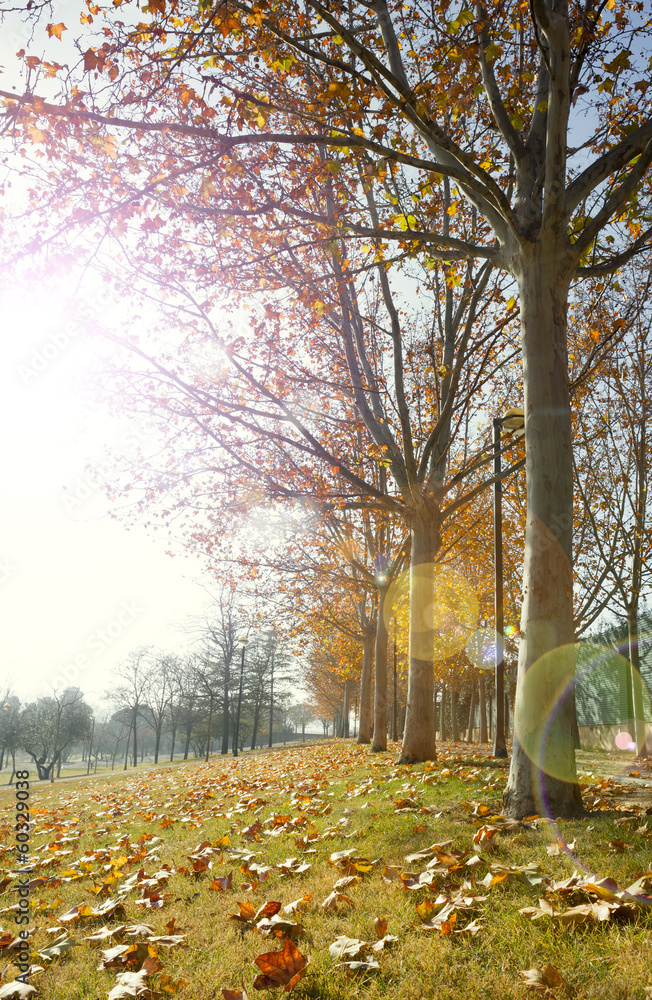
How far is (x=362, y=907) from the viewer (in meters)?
2.73

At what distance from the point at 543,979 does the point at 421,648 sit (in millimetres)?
7317

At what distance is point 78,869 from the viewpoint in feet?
14.8

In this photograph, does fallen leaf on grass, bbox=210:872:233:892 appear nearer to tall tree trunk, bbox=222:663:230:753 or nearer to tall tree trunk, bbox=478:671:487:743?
tall tree trunk, bbox=478:671:487:743

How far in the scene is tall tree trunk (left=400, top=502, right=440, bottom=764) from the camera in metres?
8.94

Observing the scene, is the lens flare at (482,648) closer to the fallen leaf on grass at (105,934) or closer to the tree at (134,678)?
the fallen leaf on grass at (105,934)

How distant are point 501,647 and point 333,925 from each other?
6.44 m

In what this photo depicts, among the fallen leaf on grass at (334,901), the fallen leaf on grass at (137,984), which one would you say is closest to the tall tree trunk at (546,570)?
the fallen leaf on grass at (334,901)

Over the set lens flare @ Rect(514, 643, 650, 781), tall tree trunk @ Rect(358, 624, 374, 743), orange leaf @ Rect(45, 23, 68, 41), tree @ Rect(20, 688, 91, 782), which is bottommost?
tree @ Rect(20, 688, 91, 782)

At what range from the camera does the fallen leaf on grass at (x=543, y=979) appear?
1862 mm

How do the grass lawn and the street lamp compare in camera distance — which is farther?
the street lamp

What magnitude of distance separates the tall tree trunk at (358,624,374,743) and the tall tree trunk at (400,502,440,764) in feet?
31.1

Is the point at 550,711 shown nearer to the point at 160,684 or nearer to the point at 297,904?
the point at 297,904

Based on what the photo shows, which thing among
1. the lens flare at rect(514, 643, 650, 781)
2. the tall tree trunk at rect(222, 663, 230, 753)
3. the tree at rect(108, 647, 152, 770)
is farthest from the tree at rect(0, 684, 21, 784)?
the lens flare at rect(514, 643, 650, 781)

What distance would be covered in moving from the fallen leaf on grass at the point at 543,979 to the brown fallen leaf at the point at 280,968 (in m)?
0.84
